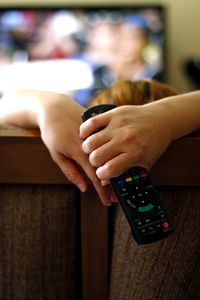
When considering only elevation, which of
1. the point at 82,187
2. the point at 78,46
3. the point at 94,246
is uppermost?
the point at 82,187

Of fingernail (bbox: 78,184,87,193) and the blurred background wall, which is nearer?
fingernail (bbox: 78,184,87,193)

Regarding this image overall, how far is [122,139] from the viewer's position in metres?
0.51

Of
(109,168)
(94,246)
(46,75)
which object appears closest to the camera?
(109,168)

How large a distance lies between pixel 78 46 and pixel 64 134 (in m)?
2.12

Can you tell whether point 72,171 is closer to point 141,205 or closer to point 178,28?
point 141,205

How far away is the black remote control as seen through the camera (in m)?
0.50

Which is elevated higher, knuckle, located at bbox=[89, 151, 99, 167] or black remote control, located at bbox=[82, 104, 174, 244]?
knuckle, located at bbox=[89, 151, 99, 167]

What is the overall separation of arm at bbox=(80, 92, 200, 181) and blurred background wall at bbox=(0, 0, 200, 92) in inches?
87.0

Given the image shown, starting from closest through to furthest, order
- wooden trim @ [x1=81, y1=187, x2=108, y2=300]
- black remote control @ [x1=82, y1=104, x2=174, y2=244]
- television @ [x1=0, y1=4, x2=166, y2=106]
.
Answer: black remote control @ [x1=82, y1=104, x2=174, y2=244] → wooden trim @ [x1=81, y1=187, x2=108, y2=300] → television @ [x1=0, y1=4, x2=166, y2=106]

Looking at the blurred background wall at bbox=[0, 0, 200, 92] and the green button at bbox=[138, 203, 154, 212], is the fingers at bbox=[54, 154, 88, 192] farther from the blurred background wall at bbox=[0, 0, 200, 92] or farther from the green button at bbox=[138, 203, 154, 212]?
the blurred background wall at bbox=[0, 0, 200, 92]

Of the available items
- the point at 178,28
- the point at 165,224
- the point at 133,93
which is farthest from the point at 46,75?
the point at 165,224

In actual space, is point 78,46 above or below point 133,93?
below

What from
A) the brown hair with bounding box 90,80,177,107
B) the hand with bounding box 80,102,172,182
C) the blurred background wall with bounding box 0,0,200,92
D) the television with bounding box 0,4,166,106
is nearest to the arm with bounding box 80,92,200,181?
the hand with bounding box 80,102,172,182

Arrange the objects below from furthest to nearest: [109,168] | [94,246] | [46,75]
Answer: [46,75]
[94,246]
[109,168]
